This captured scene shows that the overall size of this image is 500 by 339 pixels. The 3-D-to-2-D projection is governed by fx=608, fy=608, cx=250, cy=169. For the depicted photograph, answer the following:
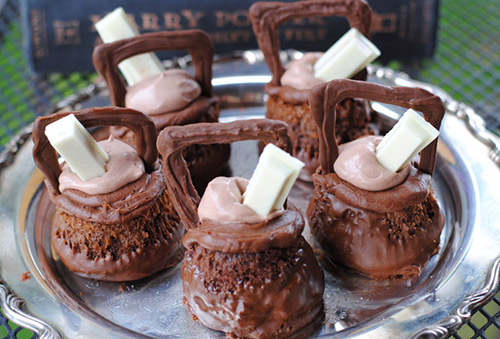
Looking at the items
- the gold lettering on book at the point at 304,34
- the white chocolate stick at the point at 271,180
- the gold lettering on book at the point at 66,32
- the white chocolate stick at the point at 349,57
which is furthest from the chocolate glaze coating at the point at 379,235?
the gold lettering on book at the point at 66,32

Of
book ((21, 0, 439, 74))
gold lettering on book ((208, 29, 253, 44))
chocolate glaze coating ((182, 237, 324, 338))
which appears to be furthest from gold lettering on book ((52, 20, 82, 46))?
chocolate glaze coating ((182, 237, 324, 338))

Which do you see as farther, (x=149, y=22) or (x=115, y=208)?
(x=149, y=22)

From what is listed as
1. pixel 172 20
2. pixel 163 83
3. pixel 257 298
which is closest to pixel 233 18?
pixel 172 20

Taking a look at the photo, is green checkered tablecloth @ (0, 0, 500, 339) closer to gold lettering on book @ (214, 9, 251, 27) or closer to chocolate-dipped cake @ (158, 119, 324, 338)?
gold lettering on book @ (214, 9, 251, 27)

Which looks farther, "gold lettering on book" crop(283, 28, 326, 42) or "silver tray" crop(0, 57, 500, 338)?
"gold lettering on book" crop(283, 28, 326, 42)

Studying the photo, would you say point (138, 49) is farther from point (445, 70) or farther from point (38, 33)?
point (445, 70)

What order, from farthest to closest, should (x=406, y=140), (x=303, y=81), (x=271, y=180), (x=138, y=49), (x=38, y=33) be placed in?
(x=38, y=33) → (x=303, y=81) → (x=138, y=49) → (x=406, y=140) → (x=271, y=180)
